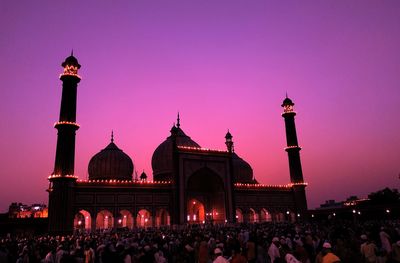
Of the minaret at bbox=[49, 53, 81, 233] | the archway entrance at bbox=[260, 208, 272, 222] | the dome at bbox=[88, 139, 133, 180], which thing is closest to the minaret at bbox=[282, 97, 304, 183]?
the archway entrance at bbox=[260, 208, 272, 222]

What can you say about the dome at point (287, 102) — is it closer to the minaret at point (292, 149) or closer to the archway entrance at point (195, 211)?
the minaret at point (292, 149)

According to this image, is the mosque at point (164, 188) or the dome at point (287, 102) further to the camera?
the dome at point (287, 102)

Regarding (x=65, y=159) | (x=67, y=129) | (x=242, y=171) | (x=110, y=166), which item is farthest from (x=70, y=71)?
(x=242, y=171)

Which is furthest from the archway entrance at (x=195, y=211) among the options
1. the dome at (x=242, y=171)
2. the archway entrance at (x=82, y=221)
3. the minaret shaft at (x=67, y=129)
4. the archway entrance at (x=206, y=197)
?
the minaret shaft at (x=67, y=129)

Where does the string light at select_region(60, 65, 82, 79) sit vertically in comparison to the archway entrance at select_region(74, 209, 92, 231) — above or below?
above

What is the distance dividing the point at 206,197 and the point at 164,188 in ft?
26.5

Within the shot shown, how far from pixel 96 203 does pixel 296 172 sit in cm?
2706

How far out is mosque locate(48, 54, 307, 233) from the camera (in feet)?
104

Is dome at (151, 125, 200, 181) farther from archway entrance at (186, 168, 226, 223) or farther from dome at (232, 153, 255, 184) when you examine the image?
dome at (232, 153, 255, 184)

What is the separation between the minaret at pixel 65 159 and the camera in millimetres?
29700

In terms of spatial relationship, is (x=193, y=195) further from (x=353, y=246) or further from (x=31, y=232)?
(x=353, y=246)

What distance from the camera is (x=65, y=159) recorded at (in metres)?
31.3

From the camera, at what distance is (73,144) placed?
3250 cm

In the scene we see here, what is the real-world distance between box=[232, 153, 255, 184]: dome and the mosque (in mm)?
156
